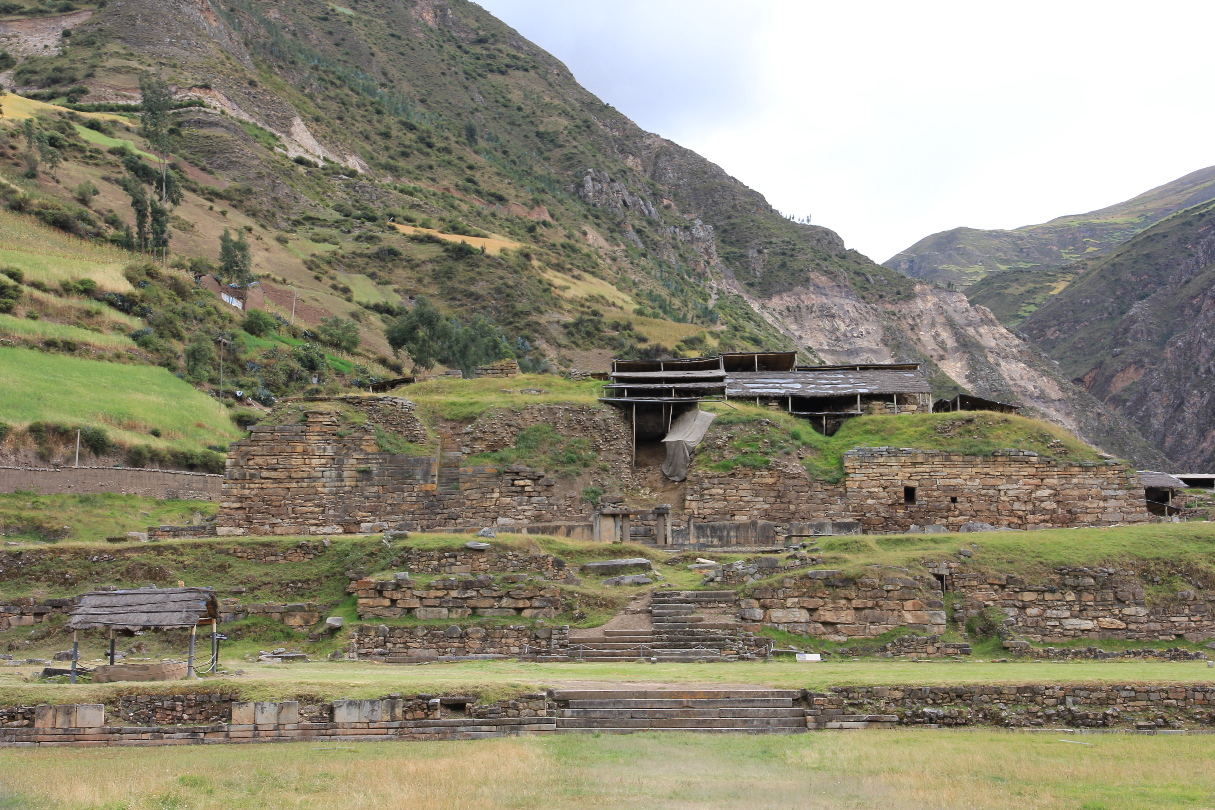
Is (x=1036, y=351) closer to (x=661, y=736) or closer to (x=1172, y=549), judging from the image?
(x=1172, y=549)

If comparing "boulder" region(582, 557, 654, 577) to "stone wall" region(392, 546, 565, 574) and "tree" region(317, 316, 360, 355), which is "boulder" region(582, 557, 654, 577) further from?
"tree" region(317, 316, 360, 355)

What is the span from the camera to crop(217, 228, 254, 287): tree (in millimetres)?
58656

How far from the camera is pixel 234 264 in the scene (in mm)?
58500

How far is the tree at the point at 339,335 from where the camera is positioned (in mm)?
58000

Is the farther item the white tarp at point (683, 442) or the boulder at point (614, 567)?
the white tarp at point (683, 442)

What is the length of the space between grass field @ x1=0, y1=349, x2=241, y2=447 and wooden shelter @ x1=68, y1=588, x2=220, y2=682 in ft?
74.3

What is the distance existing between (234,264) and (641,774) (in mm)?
55484

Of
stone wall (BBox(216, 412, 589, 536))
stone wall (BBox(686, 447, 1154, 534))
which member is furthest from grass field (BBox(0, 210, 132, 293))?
stone wall (BBox(686, 447, 1154, 534))

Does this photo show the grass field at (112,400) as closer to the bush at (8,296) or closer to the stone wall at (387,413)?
the bush at (8,296)

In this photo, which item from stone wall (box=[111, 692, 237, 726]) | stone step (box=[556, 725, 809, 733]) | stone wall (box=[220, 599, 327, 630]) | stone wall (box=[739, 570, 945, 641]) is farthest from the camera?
stone wall (box=[739, 570, 945, 641])

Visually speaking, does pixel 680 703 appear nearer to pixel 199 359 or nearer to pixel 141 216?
pixel 199 359

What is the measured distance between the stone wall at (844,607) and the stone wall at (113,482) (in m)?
21.8

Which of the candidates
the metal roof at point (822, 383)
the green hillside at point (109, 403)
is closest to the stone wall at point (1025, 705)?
the metal roof at point (822, 383)

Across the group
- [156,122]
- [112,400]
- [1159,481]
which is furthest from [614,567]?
[156,122]
